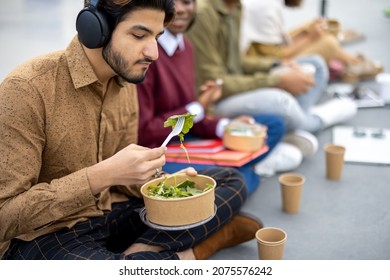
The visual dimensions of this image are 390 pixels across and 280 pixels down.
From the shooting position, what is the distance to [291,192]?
2186 mm

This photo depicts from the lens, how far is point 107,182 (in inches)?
57.9

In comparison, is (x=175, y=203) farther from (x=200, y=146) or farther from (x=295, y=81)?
(x=295, y=81)

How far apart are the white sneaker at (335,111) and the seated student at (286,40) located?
21.6 inches

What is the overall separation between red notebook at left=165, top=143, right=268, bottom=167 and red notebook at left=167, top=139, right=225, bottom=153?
0.9 inches

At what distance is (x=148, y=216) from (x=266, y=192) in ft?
3.36

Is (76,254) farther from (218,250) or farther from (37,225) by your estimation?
(218,250)

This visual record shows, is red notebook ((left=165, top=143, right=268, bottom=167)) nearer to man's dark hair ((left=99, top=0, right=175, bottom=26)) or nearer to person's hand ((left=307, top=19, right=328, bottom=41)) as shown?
man's dark hair ((left=99, top=0, right=175, bottom=26))

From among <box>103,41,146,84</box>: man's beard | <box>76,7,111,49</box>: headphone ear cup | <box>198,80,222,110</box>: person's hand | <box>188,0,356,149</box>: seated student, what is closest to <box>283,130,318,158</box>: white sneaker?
<box>188,0,356,149</box>: seated student

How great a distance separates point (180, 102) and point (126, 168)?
1002mm

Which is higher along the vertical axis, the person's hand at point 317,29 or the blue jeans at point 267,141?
the person's hand at point 317,29

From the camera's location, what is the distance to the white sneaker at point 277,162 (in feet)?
8.71

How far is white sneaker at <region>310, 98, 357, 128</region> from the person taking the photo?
321 centimetres

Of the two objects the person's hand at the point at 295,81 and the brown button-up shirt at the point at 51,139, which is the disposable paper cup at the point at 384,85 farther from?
the brown button-up shirt at the point at 51,139

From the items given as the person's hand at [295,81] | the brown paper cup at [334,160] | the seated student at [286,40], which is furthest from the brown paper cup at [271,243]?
the seated student at [286,40]
